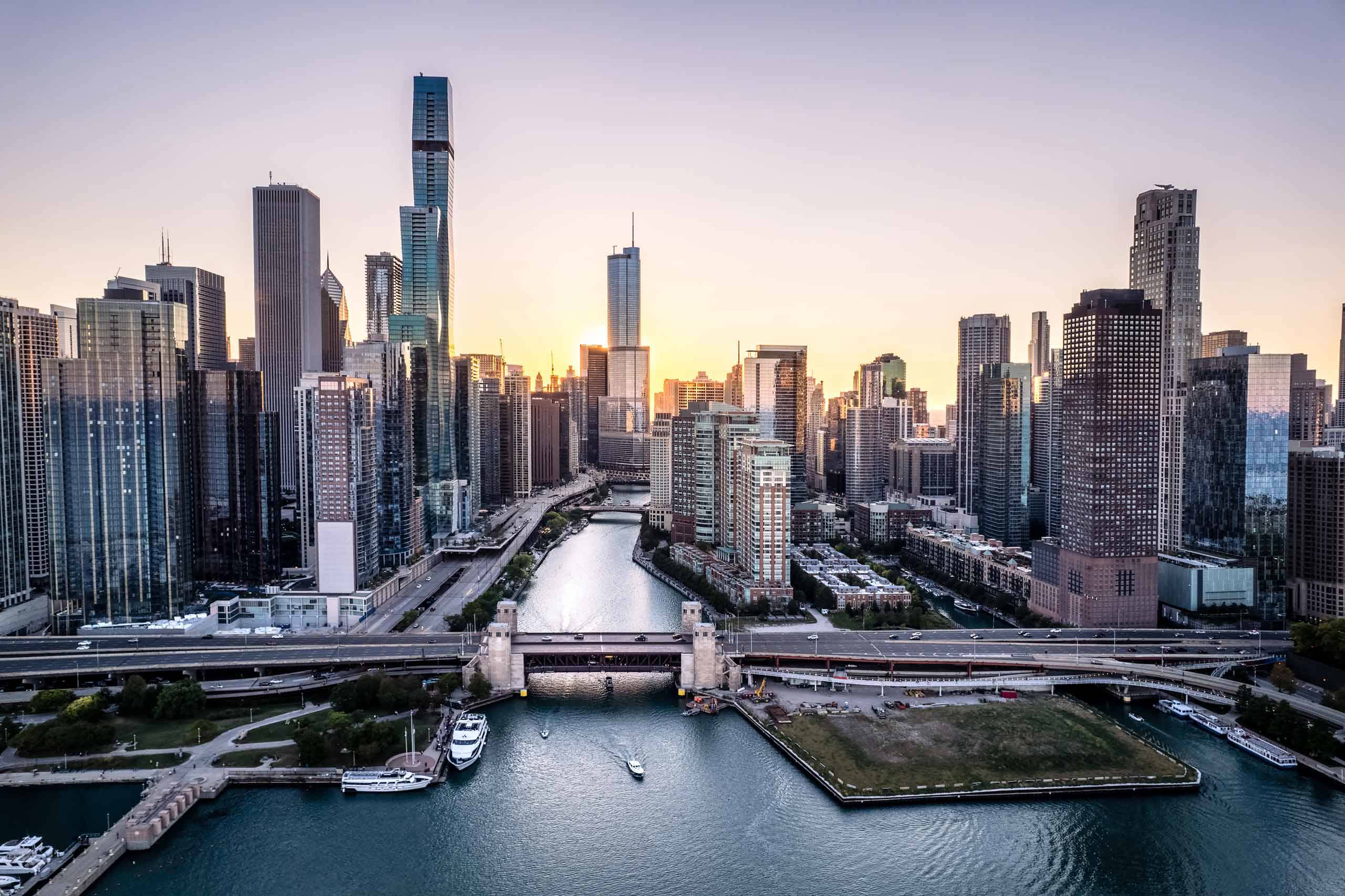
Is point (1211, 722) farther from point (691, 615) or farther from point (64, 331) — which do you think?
point (64, 331)

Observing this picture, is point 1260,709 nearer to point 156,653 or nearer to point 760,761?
point 760,761

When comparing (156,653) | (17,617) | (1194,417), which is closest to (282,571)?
(17,617)

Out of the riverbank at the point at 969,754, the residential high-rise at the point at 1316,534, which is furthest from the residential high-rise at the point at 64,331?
the residential high-rise at the point at 1316,534

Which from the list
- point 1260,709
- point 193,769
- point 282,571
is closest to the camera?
point 193,769

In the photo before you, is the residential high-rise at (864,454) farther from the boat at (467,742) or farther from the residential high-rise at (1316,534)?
the boat at (467,742)

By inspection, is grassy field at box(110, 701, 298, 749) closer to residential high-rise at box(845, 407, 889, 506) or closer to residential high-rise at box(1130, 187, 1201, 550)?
residential high-rise at box(1130, 187, 1201, 550)

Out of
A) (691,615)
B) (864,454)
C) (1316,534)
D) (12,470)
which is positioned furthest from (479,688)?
(864,454)
